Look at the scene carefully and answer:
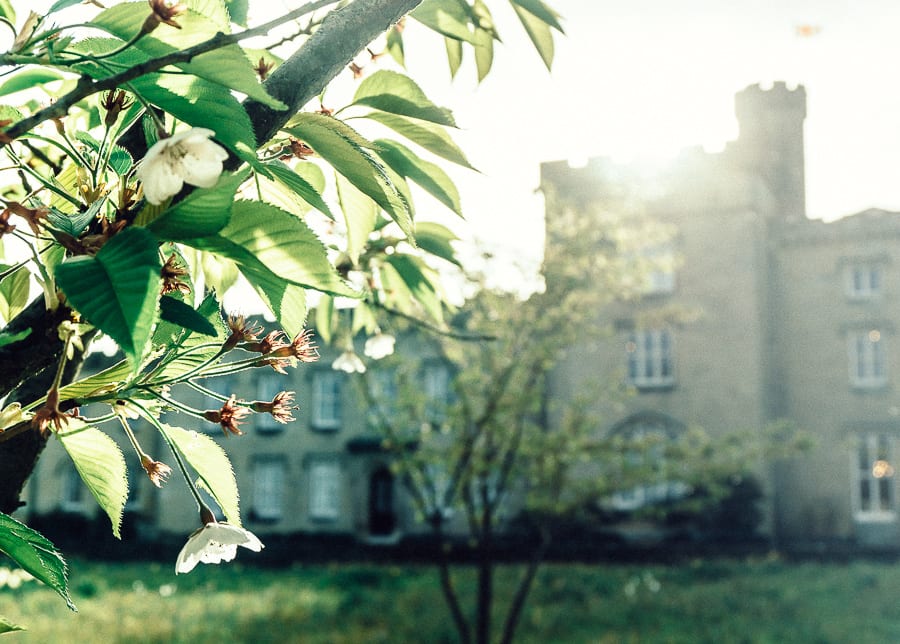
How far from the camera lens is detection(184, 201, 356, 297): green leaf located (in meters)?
0.85

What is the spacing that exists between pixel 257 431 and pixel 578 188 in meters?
11.6

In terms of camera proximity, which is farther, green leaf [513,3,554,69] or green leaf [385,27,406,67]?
green leaf [385,27,406,67]

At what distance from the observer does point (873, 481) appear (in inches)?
941

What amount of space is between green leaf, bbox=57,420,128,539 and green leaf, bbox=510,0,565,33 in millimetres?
971

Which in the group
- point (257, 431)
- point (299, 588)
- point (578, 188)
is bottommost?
point (299, 588)

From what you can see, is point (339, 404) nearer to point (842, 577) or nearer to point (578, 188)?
point (578, 188)

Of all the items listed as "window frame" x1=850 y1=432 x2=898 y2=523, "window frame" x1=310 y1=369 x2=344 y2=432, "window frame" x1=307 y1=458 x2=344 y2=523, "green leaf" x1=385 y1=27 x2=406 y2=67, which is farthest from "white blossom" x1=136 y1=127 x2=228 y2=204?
"window frame" x1=310 y1=369 x2=344 y2=432

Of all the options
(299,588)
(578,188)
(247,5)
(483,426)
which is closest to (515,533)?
(299,588)

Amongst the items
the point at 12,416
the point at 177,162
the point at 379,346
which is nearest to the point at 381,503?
the point at 379,346

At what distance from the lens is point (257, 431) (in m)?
28.1

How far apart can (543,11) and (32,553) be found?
1127 mm

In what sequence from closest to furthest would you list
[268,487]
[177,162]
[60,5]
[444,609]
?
[177,162] < [60,5] < [444,609] < [268,487]

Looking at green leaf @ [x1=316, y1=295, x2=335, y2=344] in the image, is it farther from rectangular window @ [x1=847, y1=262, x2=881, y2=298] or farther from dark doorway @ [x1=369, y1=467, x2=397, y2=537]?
dark doorway @ [x1=369, y1=467, x2=397, y2=537]

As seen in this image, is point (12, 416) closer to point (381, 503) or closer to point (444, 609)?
point (444, 609)
